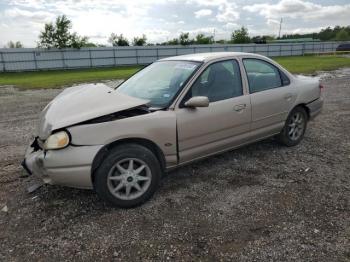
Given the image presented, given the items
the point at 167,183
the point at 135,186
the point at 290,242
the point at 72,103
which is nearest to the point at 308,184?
the point at 290,242

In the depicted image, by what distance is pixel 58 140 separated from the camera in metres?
3.14

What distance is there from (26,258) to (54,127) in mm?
1244

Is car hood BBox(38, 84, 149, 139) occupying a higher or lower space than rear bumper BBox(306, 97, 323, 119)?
higher

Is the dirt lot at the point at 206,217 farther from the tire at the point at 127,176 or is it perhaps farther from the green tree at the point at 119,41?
the green tree at the point at 119,41

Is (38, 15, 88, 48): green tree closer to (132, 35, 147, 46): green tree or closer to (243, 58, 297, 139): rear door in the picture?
(132, 35, 147, 46): green tree

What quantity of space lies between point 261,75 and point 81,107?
8.79 ft

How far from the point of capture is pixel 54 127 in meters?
3.21

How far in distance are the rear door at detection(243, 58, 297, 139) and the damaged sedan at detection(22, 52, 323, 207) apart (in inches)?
0.6

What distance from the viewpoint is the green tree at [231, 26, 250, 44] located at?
56688 millimetres

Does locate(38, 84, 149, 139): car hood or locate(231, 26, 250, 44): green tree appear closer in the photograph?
locate(38, 84, 149, 139): car hood

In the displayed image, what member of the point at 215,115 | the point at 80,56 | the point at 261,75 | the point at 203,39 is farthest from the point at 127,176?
the point at 203,39

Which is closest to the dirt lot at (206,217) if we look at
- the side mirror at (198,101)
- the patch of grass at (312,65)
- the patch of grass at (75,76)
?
the side mirror at (198,101)

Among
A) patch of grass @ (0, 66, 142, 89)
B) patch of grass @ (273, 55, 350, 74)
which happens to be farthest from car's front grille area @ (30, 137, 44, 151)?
patch of grass @ (273, 55, 350, 74)

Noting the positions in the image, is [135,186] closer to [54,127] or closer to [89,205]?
[89,205]
